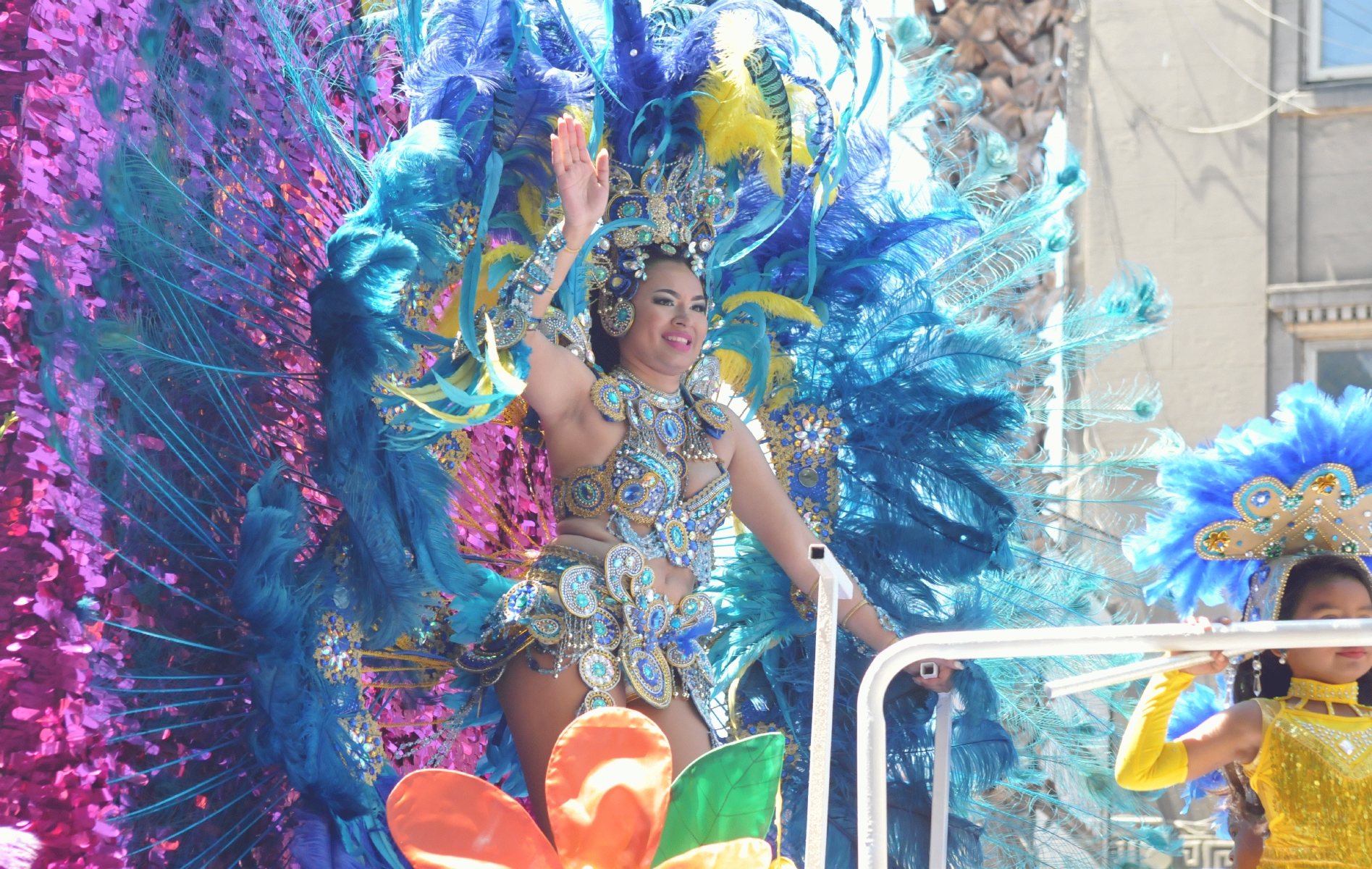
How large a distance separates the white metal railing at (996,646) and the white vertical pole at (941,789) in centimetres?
71

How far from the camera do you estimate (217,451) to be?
3094 mm

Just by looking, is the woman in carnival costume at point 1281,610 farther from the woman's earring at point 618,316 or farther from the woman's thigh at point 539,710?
the woman's earring at point 618,316

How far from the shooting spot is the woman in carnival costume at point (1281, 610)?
310 centimetres

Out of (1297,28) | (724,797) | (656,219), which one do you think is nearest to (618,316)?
(656,219)

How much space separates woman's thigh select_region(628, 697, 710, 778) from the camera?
10.6 ft

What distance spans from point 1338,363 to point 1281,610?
6.42 metres

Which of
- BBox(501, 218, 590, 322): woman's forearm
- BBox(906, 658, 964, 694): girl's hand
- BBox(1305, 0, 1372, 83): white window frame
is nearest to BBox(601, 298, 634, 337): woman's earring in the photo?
BBox(501, 218, 590, 322): woman's forearm

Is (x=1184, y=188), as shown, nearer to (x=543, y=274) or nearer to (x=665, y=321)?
(x=665, y=321)

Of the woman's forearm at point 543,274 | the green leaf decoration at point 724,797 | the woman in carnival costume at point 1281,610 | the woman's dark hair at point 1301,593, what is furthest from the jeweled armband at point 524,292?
the woman's dark hair at point 1301,593

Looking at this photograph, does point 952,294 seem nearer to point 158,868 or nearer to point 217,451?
point 217,451

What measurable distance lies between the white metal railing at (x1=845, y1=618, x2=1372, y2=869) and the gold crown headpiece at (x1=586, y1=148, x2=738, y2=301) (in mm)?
1644

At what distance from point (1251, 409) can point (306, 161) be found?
282 inches

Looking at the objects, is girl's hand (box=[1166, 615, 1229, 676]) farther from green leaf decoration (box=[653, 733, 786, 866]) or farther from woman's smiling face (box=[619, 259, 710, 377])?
woman's smiling face (box=[619, 259, 710, 377])

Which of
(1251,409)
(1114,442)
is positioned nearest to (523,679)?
(1114,442)
